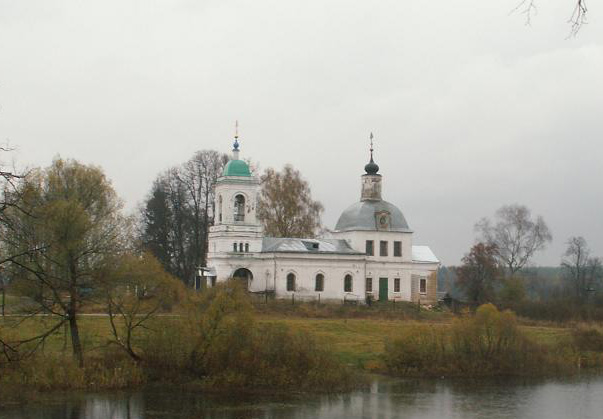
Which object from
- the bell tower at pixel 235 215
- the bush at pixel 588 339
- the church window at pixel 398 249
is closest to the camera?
the bush at pixel 588 339

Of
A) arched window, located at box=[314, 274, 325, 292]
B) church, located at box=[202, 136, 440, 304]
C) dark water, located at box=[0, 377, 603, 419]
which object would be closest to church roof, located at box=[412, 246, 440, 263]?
church, located at box=[202, 136, 440, 304]

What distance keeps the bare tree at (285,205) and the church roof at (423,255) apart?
7445mm

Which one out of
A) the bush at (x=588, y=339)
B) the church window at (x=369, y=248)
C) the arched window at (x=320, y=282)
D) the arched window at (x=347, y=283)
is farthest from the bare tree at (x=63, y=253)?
the church window at (x=369, y=248)

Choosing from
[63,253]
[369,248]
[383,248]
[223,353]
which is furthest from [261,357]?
[383,248]

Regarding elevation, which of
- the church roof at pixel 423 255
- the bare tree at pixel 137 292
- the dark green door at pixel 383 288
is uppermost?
the church roof at pixel 423 255

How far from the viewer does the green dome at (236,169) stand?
152 ft

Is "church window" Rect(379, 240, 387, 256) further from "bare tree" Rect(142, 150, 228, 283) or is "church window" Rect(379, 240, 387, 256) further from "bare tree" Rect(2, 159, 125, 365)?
"bare tree" Rect(2, 159, 125, 365)

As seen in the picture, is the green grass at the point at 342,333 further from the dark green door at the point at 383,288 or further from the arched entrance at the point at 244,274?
the dark green door at the point at 383,288

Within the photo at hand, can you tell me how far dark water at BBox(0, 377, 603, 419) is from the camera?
74.6ft

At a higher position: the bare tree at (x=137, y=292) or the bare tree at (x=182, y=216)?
the bare tree at (x=182, y=216)

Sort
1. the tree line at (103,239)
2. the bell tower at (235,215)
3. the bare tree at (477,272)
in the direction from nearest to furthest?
the tree line at (103,239) < the bell tower at (235,215) < the bare tree at (477,272)

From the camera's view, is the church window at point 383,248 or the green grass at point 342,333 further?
the church window at point 383,248

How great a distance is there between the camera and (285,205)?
5647cm

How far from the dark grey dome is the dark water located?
2229 centimetres
